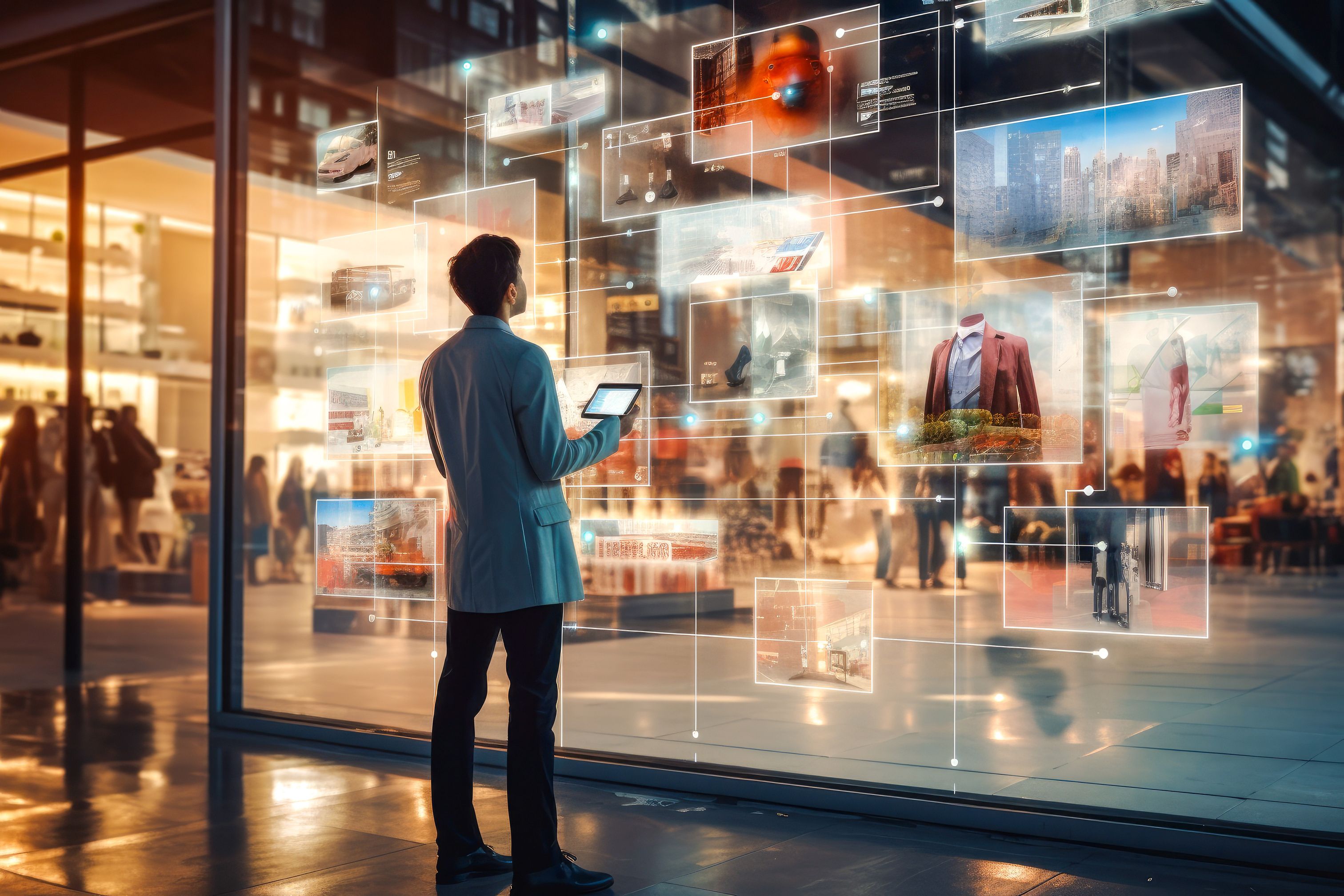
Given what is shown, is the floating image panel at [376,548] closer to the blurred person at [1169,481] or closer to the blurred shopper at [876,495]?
the blurred shopper at [876,495]

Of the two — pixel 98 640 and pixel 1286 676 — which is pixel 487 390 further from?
pixel 98 640

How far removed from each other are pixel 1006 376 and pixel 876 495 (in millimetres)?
623

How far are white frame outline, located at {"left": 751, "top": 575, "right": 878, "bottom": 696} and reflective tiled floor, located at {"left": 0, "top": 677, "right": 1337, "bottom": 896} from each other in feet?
1.44

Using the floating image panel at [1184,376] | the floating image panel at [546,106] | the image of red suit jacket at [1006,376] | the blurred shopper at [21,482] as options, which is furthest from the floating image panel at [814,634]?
the blurred shopper at [21,482]

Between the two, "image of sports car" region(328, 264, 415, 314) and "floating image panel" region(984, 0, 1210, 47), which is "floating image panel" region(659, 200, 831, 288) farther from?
"image of sports car" region(328, 264, 415, 314)

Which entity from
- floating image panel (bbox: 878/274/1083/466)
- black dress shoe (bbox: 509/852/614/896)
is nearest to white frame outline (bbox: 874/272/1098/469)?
floating image panel (bbox: 878/274/1083/466)

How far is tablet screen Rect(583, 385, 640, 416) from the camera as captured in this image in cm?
333

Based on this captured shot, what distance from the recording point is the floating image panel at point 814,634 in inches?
164

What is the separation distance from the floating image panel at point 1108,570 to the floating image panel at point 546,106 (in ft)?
7.98

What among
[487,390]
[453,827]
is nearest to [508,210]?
[487,390]

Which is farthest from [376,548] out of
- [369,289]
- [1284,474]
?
[1284,474]

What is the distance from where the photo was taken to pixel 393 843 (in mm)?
3766

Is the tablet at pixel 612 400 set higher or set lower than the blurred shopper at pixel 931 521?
higher

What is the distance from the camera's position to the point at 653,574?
467 centimetres
